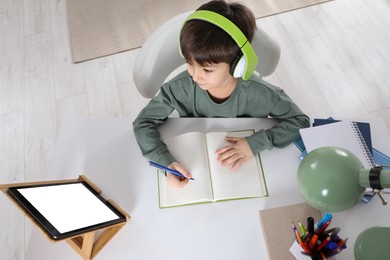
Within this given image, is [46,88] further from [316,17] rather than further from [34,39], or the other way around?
[316,17]

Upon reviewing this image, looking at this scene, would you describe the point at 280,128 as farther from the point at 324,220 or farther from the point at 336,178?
the point at 336,178

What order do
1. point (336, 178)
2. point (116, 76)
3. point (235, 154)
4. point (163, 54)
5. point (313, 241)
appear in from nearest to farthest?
point (336, 178), point (313, 241), point (235, 154), point (163, 54), point (116, 76)

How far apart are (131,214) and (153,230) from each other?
0.26ft

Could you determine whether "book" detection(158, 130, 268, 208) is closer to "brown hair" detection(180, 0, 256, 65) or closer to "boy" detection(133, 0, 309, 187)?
"boy" detection(133, 0, 309, 187)

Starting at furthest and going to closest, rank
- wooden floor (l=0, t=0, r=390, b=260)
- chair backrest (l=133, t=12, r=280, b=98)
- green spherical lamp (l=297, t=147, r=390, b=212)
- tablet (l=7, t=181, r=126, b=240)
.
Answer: wooden floor (l=0, t=0, r=390, b=260) → chair backrest (l=133, t=12, r=280, b=98) → tablet (l=7, t=181, r=126, b=240) → green spherical lamp (l=297, t=147, r=390, b=212)

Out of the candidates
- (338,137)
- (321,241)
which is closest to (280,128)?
(338,137)

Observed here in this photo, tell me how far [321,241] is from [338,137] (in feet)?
1.05

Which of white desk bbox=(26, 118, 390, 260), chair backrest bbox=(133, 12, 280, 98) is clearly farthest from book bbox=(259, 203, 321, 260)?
chair backrest bbox=(133, 12, 280, 98)

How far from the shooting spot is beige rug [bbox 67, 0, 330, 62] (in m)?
2.30

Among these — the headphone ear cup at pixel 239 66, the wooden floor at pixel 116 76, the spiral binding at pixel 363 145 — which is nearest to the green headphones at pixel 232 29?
the headphone ear cup at pixel 239 66

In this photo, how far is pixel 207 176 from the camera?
978 mm

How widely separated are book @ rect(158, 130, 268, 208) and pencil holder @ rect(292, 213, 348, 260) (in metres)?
0.20

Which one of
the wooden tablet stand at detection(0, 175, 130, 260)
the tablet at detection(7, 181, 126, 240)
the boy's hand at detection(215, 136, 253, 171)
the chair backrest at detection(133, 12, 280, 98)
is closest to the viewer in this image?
the tablet at detection(7, 181, 126, 240)

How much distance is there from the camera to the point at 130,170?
103 cm
